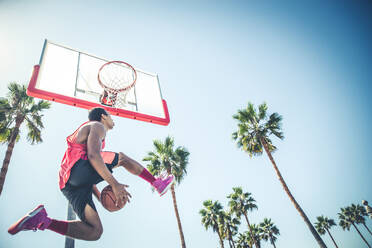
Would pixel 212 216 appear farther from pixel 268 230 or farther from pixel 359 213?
pixel 359 213

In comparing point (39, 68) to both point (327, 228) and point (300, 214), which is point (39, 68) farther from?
point (327, 228)

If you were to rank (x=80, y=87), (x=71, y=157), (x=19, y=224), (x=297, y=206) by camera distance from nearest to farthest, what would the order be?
(x=19, y=224)
(x=71, y=157)
(x=80, y=87)
(x=297, y=206)

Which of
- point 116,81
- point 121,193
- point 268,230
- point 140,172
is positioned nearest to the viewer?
point 121,193

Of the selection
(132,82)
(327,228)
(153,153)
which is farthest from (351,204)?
(132,82)

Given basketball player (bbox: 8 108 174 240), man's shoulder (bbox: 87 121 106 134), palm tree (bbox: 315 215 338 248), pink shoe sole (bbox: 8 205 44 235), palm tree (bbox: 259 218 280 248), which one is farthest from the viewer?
palm tree (bbox: 315 215 338 248)

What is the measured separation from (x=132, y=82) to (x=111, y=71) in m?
Answer: 0.73

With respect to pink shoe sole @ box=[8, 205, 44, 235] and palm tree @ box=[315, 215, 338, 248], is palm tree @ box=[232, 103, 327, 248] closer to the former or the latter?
pink shoe sole @ box=[8, 205, 44, 235]

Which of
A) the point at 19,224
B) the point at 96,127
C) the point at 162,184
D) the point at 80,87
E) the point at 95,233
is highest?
the point at 80,87

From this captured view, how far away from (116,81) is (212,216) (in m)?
20.2

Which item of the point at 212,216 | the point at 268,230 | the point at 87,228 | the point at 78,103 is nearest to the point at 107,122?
the point at 87,228

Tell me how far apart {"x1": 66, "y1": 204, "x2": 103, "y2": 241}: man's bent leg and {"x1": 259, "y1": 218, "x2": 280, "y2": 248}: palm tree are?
34.8 metres

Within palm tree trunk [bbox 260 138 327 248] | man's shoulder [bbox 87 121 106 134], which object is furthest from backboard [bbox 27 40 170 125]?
palm tree trunk [bbox 260 138 327 248]

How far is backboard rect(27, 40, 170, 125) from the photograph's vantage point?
4932 mm

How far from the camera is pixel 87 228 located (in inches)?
82.7
